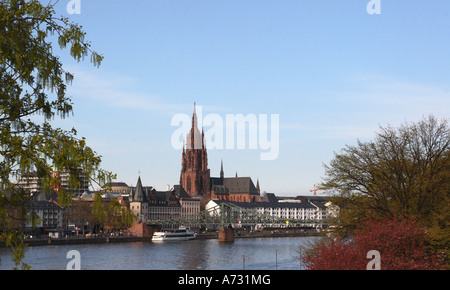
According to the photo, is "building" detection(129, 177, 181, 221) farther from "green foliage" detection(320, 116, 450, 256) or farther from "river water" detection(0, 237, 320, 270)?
"green foliage" detection(320, 116, 450, 256)

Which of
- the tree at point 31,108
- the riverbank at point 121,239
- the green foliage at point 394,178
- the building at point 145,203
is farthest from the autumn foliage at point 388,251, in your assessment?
the building at point 145,203

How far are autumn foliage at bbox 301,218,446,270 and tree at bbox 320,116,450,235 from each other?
14.0 feet

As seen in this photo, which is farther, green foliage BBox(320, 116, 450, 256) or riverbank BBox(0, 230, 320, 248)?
riverbank BBox(0, 230, 320, 248)

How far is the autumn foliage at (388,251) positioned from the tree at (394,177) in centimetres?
427

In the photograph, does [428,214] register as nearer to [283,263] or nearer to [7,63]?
[7,63]

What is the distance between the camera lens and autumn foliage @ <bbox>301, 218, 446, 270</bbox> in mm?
28750

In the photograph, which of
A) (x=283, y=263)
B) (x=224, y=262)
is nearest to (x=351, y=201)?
(x=283, y=263)

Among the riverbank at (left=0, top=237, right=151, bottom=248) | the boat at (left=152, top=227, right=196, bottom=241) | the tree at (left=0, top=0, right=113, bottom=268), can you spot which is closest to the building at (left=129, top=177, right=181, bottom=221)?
the boat at (left=152, top=227, right=196, bottom=241)

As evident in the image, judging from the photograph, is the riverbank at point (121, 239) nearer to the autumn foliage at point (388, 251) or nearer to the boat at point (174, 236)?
the boat at point (174, 236)

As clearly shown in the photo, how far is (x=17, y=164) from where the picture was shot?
446 inches

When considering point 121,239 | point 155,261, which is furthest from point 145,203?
point 155,261

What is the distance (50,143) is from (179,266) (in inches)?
2734

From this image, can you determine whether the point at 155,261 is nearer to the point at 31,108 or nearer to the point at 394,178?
the point at 394,178

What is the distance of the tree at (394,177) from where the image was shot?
36.7m
